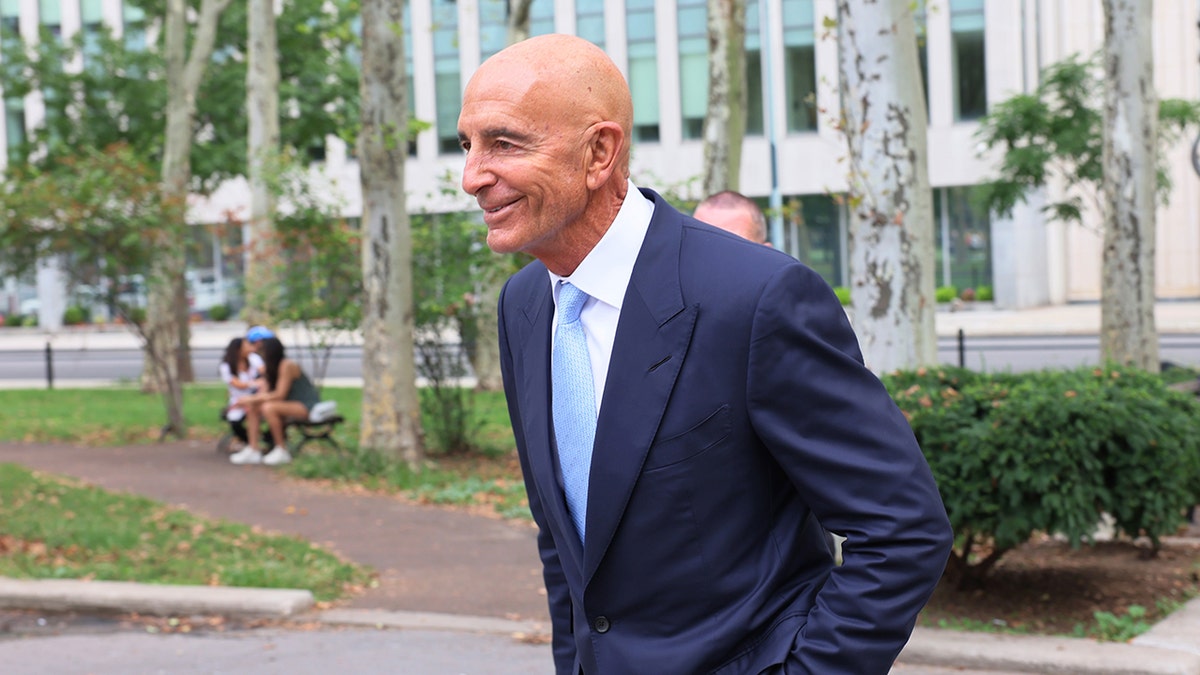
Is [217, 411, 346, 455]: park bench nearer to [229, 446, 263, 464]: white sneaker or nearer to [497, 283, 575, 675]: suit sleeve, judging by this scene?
[229, 446, 263, 464]: white sneaker

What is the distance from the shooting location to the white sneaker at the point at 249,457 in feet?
44.4

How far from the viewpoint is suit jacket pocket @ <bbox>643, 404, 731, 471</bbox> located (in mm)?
2006

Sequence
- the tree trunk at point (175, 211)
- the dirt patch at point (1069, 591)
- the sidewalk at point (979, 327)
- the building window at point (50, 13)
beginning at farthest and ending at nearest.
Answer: the building window at point (50, 13) → the sidewalk at point (979, 327) → the tree trunk at point (175, 211) → the dirt patch at point (1069, 591)

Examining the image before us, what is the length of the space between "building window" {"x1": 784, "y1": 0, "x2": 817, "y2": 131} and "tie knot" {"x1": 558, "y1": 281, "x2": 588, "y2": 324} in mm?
39193

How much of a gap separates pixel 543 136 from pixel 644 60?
41.5 metres

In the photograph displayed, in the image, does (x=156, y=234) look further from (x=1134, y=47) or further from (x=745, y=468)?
(x=745, y=468)

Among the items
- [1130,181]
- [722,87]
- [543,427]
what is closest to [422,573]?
[543,427]

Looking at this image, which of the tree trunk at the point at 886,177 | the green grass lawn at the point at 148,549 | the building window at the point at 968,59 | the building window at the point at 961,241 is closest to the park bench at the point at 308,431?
the green grass lawn at the point at 148,549

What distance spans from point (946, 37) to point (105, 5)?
29.5m

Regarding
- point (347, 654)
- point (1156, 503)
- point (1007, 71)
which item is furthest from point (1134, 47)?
point (1007, 71)

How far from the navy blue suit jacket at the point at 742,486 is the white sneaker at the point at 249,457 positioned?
11.9 meters

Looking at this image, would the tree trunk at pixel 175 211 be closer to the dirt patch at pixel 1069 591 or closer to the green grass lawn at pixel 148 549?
the green grass lawn at pixel 148 549

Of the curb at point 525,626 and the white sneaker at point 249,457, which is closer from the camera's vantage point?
the curb at point 525,626

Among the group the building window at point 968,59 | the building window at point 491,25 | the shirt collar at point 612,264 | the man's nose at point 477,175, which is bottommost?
the shirt collar at point 612,264
